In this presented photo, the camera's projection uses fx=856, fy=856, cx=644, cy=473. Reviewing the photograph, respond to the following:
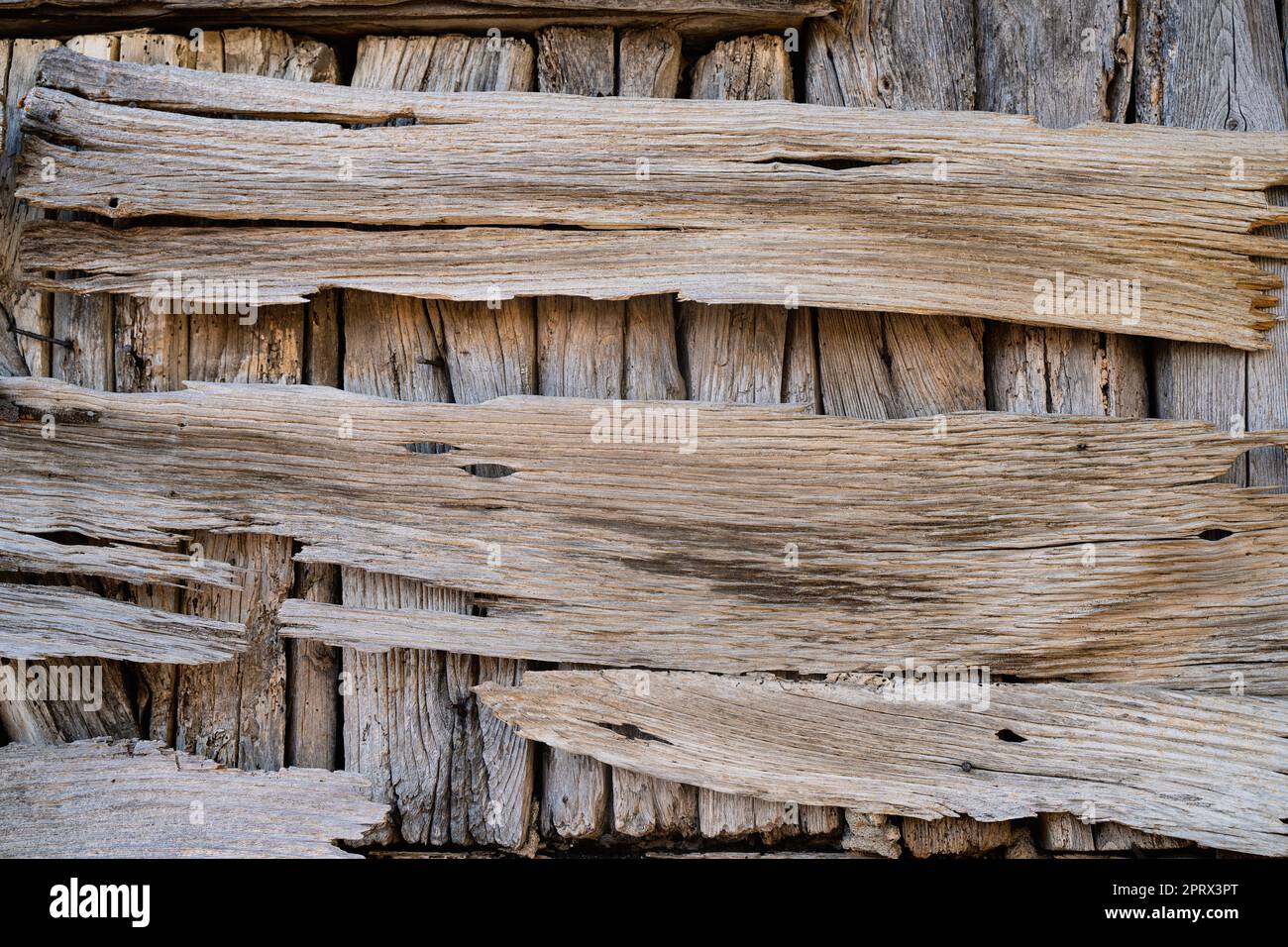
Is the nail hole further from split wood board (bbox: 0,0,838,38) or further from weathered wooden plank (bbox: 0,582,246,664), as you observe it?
split wood board (bbox: 0,0,838,38)

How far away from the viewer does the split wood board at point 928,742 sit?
2.30 meters

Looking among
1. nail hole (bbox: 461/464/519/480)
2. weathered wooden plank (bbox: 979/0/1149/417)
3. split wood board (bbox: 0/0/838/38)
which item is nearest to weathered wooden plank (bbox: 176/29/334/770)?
nail hole (bbox: 461/464/519/480)

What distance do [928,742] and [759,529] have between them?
736 millimetres

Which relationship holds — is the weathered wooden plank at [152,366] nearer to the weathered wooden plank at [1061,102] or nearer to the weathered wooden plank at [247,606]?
the weathered wooden plank at [247,606]

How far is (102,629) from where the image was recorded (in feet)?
7.80

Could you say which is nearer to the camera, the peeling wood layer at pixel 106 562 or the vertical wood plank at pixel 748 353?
the peeling wood layer at pixel 106 562

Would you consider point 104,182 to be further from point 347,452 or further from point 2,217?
point 347,452

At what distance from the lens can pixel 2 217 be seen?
2.58 m

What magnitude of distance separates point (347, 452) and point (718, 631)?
3.72ft

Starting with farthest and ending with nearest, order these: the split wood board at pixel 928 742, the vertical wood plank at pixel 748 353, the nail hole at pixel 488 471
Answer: the vertical wood plank at pixel 748 353, the nail hole at pixel 488 471, the split wood board at pixel 928 742

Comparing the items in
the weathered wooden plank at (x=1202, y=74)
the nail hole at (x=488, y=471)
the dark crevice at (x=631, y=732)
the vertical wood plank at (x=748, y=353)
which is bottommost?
the dark crevice at (x=631, y=732)

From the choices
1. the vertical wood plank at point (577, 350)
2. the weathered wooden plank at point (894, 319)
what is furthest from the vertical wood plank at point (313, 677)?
the weathered wooden plank at point (894, 319)

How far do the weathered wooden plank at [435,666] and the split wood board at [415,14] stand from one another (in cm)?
12
